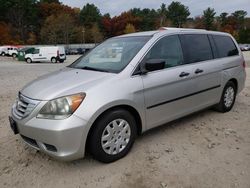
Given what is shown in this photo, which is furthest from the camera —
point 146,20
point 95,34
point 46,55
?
point 146,20

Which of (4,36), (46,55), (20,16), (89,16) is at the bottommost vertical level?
(46,55)

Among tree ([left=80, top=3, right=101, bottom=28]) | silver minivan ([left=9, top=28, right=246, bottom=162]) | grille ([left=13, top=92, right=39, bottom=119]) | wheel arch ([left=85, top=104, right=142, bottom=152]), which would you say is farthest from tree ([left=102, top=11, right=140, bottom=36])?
grille ([left=13, top=92, right=39, bottom=119])

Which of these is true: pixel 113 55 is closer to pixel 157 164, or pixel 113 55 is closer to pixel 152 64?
pixel 152 64

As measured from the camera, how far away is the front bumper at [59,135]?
279cm

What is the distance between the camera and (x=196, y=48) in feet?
14.4

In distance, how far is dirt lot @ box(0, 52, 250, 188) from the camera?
9.50 ft

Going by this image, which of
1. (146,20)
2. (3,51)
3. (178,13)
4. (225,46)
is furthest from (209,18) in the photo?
(225,46)

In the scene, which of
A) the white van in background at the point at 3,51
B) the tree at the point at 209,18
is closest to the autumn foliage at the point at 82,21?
the tree at the point at 209,18

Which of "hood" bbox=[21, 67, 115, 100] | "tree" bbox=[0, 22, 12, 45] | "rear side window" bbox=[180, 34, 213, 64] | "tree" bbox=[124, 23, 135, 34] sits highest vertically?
"tree" bbox=[124, 23, 135, 34]

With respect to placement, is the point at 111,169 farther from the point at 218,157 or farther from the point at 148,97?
the point at 218,157

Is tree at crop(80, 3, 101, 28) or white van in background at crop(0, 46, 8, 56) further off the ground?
tree at crop(80, 3, 101, 28)

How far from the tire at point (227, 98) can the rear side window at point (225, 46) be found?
0.60 m

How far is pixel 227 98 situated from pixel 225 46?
104 centimetres

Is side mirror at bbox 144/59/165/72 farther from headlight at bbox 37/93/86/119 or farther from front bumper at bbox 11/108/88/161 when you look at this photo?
front bumper at bbox 11/108/88/161
